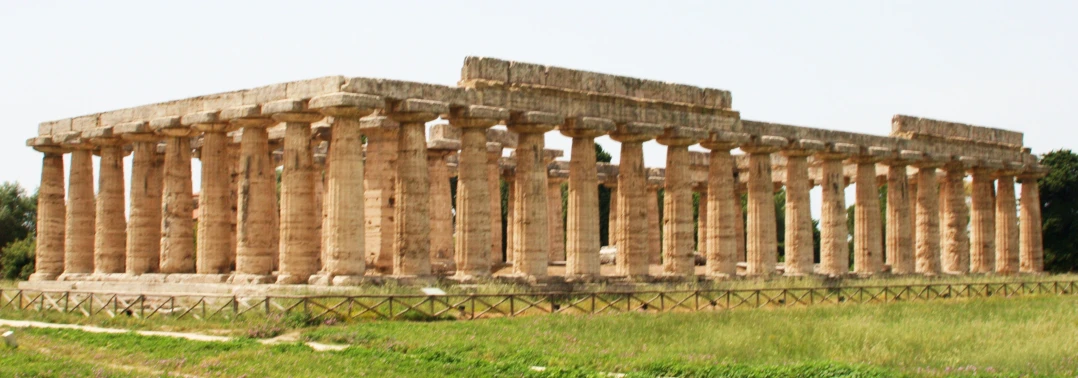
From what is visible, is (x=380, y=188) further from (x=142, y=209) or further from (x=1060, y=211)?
(x=1060, y=211)

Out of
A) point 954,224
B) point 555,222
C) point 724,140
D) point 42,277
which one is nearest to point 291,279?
point 42,277

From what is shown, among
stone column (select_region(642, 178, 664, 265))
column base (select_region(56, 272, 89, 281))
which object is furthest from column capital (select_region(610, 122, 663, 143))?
column base (select_region(56, 272, 89, 281))

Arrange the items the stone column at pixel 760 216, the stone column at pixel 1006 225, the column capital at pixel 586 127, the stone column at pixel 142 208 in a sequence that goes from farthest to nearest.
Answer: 1. the stone column at pixel 1006 225
2. the stone column at pixel 760 216
3. the stone column at pixel 142 208
4. the column capital at pixel 586 127

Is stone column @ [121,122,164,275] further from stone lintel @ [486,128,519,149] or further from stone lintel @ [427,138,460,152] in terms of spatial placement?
stone lintel @ [486,128,519,149]

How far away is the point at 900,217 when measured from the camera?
194 ft

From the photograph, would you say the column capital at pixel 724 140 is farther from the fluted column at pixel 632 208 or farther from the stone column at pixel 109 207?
the stone column at pixel 109 207

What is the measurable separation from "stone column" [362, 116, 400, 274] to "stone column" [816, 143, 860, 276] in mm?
18951

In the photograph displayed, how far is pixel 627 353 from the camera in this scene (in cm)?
→ 2962

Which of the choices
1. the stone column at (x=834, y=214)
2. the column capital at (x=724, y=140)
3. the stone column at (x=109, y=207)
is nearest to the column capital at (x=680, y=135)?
the column capital at (x=724, y=140)

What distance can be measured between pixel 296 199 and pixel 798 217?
2232 cm

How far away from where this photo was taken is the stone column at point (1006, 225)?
215ft

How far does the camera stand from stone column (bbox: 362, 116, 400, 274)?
45.8 m

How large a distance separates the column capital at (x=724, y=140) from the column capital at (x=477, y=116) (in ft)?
32.9

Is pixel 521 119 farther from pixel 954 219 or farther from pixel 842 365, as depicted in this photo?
pixel 954 219
